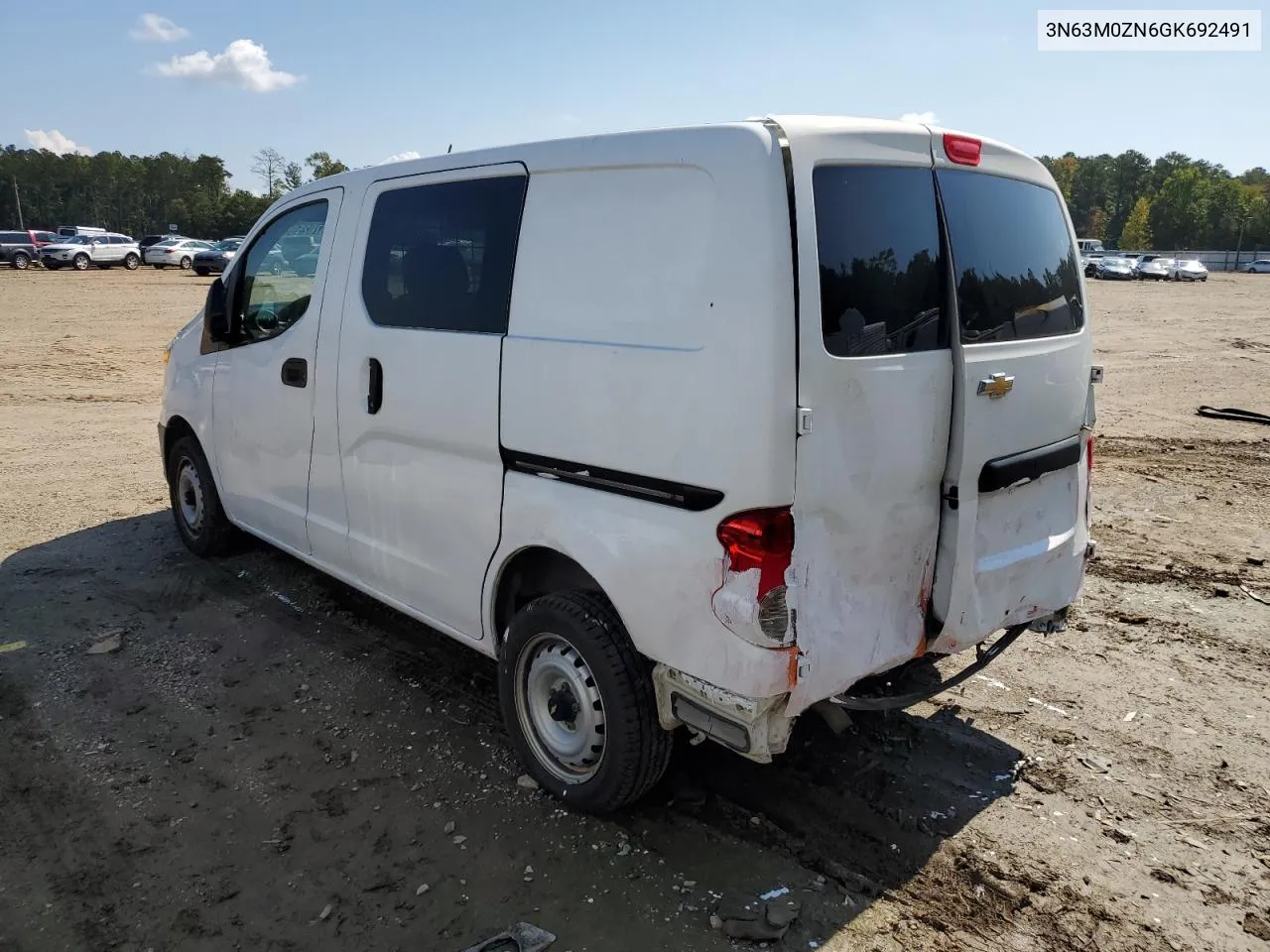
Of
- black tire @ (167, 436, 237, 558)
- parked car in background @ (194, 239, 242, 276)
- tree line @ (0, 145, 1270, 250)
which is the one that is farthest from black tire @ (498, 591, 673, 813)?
tree line @ (0, 145, 1270, 250)

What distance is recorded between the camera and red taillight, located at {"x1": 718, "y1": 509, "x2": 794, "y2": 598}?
262cm

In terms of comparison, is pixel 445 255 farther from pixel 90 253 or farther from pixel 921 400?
pixel 90 253

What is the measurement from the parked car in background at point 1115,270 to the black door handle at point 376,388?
5500 cm

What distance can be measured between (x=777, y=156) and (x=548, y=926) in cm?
242

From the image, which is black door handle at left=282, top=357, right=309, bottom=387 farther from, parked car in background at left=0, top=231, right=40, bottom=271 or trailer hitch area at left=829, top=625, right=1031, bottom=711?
parked car in background at left=0, top=231, right=40, bottom=271

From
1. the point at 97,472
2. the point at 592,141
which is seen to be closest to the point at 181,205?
the point at 97,472

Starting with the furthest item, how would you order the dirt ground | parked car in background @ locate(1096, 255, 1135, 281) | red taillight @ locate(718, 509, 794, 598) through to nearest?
parked car in background @ locate(1096, 255, 1135, 281), the dirt ground, red taillight @ locate(718, 509, 794, 598)

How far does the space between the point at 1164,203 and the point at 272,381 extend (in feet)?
374

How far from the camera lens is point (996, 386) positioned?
9.98 feet

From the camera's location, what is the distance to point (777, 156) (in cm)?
260

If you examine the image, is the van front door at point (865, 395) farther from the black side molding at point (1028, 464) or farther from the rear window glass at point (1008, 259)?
the black side molding at point (1028, 464)

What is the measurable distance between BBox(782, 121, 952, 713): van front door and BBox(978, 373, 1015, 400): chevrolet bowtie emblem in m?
0.14

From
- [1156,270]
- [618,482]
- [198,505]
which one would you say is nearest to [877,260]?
[618,482]

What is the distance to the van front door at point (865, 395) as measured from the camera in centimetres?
266
